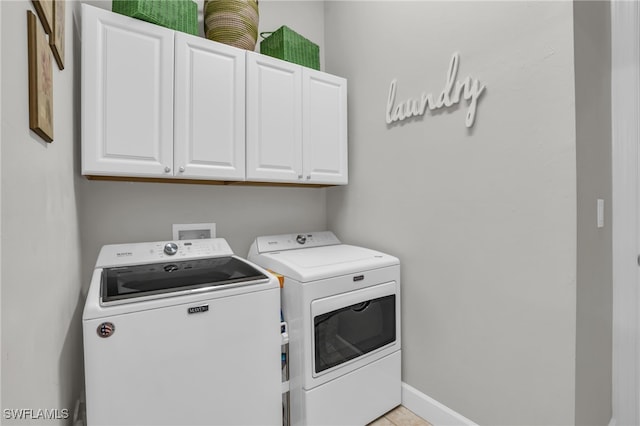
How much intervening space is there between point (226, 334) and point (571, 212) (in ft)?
4.97

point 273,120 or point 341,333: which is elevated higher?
point 273,120

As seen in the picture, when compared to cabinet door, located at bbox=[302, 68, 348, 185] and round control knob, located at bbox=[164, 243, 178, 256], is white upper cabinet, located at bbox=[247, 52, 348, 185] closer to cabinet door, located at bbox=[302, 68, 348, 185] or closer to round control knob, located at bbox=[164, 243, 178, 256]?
cabinet door, located at bbox=[302, 68, 348, 185]

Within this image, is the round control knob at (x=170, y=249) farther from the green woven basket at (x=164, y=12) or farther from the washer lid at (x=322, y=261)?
the green woven basket at (x=164, y=12)

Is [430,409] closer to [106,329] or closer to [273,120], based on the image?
[106,329]

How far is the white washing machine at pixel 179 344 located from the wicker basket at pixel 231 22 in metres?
1.34

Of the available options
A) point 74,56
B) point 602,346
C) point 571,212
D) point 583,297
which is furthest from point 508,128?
point 74,56

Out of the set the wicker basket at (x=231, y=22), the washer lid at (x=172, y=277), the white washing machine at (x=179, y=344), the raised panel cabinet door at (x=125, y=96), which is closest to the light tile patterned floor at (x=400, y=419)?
the white washing machine at (x=179, y=344)

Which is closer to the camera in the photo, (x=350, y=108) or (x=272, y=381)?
(x=272, y=381)

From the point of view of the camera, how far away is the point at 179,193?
195cm

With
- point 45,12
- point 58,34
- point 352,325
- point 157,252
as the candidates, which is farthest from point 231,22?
point 352,325

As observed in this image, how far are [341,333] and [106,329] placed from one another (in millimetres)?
1069

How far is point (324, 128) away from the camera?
83.2 inches

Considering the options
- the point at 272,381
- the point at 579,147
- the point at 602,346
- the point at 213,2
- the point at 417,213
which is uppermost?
the point at 213,2

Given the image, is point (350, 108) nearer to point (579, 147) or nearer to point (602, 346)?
point (579, 147)
